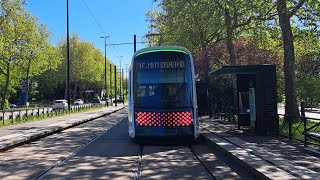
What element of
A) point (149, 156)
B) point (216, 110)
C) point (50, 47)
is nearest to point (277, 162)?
point (149, 156)

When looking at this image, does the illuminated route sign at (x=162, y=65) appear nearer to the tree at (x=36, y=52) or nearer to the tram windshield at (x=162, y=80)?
the tram windshield at (x=162, y=80)

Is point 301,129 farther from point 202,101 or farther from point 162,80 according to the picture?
point 202,101

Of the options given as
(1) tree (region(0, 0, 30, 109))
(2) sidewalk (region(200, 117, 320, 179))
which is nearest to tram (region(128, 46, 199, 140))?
(2) sidewalk (region(200, 117, 320, 179))

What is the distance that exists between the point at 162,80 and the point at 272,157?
5441 mm

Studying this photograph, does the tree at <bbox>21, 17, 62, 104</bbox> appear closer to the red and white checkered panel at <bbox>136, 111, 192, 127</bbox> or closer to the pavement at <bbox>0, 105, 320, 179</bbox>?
the pavement at <bbox>0, 105, 320, 179</bbox>

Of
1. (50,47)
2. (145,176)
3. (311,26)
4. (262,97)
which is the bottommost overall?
(145,176)

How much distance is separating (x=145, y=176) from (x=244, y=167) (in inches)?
93.4

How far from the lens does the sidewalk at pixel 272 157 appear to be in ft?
24.9

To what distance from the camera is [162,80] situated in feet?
45.3

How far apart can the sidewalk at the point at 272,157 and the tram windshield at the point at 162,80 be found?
6.43ft

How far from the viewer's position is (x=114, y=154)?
11.8 meters

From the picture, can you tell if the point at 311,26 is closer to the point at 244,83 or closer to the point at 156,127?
the point at 244,83

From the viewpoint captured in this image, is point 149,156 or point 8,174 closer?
point 8,174

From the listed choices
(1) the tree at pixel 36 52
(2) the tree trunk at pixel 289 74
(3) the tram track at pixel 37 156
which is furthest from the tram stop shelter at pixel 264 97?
(1) the tree at pixel 36 52
